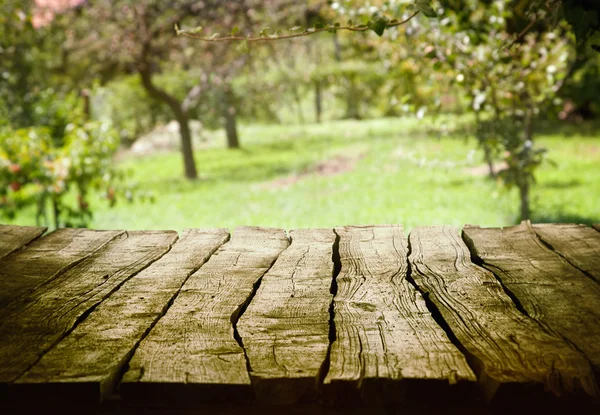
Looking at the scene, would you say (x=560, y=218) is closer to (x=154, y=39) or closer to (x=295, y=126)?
(x=154, y=39)

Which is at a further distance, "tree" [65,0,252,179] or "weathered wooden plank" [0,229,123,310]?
"tree" [65,0,252,179]

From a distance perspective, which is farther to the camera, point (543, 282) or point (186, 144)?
point (186, 144)

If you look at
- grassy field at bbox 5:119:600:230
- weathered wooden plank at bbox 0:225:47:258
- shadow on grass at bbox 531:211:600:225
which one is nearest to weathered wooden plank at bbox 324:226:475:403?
weathered wooden plank at bbox 0:225:47:258

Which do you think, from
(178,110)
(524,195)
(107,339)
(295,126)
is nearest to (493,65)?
(524,195)

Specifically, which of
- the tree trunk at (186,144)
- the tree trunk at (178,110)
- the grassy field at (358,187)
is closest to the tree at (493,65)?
the grassy field at (358,187)

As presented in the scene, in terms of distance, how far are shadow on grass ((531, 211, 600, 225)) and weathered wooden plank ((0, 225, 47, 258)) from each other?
590 cm

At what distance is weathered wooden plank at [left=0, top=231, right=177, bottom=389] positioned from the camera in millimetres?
→ 1643

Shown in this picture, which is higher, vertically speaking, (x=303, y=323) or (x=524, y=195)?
(x=303, y=323)

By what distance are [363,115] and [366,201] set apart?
20.7 metres

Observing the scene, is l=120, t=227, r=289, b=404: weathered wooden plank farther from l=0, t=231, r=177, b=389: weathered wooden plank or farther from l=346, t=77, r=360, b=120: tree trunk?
l=346, t=77, r=360, b=120: tree trunk

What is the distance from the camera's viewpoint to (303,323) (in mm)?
1799

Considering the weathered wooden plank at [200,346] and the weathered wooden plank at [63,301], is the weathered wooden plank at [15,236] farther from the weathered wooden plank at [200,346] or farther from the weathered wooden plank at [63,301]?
the weathered wooden plank at [200,346]

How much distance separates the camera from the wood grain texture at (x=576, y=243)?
7.77ft

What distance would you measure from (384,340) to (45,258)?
1501mm
